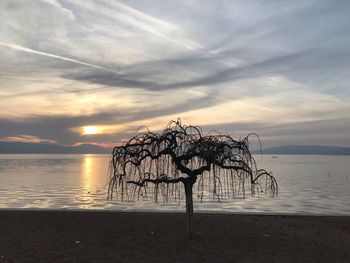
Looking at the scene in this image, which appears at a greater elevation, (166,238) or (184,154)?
(184,154)

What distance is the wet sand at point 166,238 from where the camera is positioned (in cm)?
1271

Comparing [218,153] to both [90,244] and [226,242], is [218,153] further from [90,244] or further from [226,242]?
[90,244]

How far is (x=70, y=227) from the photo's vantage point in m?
16.9

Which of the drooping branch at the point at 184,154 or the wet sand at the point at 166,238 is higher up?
the drooping branch at the point at 184,154

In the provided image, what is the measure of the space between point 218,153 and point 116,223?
644 cm

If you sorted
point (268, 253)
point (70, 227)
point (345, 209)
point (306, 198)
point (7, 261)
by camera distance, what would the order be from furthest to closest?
1. point (306, 198)
2. point (345, 209)
3. point (70, 227)
4. point (268, 253)
5. point (7, 261)

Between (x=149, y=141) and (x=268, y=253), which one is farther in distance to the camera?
(x=149, y=141)

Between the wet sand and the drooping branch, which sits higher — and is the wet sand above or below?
below

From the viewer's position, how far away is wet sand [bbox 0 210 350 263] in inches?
500

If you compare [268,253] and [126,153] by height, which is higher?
[126,153]

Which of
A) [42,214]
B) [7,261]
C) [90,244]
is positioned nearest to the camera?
[7,261]

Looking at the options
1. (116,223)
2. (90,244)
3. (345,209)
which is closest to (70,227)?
(116,223)

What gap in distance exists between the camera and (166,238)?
14875mm

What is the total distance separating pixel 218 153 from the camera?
530 inches
